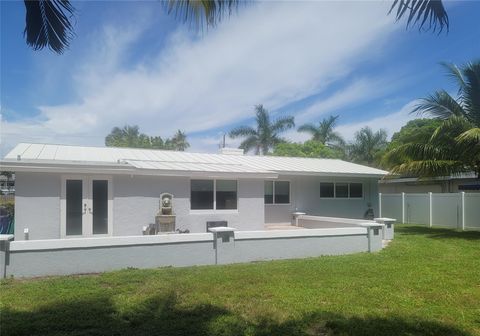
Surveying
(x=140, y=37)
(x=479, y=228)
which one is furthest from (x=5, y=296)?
(x=479, y=228)

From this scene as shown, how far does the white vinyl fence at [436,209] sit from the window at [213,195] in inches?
431

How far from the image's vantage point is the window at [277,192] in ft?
62.3

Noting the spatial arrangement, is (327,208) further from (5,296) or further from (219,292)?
(5,296)

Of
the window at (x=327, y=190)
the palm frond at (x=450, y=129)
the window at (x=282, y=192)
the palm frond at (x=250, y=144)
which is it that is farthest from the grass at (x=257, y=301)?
the palm frond at (x=250, y=144)

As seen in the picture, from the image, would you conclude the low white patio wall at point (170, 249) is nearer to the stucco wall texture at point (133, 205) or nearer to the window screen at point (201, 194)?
the stucco wall texture at point (133, 205)

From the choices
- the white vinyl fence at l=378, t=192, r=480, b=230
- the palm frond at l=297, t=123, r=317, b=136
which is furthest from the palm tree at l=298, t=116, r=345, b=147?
the white vinyl fence at l=378, t=192, r=480, b=230

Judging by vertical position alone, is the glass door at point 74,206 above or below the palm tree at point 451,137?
below

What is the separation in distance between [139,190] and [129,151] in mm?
5568

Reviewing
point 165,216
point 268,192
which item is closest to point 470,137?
point 268,192

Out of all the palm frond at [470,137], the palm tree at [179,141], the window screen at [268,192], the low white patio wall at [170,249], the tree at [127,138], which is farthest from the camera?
the palm tree at [179,141]

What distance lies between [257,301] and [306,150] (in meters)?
→ 31.5

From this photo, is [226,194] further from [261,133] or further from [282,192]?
[261,133]

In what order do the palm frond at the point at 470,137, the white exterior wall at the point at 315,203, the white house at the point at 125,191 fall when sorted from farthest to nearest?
1. the white exterior wall at the point at 315,203
2. the palm frond at the point at 470,137
3. the white house at the point at 125,191

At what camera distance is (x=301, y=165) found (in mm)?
20984
